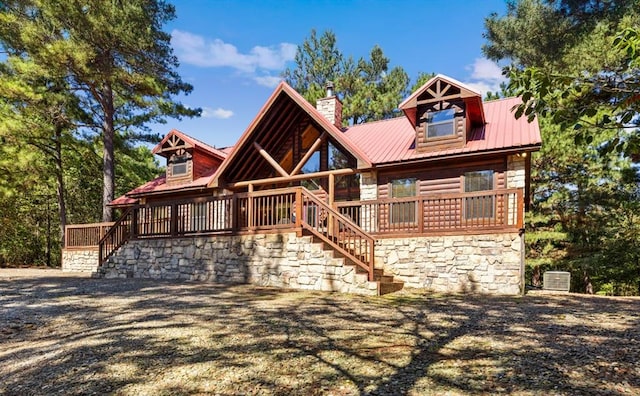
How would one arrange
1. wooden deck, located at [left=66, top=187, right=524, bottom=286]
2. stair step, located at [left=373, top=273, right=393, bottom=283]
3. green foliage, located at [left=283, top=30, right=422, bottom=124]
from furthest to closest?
green foliage, located at [left=283, top=30, right=422, bottom=124] < wooden deck, located at [left=66, top=187, right=524, bottom=286] < stair step, located at [left=373, top=273, right=393, bottom=283]

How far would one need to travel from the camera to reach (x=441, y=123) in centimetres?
1267

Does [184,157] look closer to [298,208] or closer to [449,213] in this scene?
[298,208]

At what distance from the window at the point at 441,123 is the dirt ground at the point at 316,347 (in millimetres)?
6233

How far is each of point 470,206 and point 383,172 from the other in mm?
3374

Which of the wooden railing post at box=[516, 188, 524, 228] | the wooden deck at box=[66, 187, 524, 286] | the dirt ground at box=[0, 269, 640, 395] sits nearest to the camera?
the dirt ground at box=[0, 269, 640, 395]

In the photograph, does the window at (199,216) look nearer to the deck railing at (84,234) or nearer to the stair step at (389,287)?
the stair step at (389,287)

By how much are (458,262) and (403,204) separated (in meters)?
2.25

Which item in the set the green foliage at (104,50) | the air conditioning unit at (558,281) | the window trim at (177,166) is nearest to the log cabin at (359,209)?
the air conditioning unit at (558,281)

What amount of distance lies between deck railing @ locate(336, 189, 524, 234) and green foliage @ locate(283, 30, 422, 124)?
585 inches

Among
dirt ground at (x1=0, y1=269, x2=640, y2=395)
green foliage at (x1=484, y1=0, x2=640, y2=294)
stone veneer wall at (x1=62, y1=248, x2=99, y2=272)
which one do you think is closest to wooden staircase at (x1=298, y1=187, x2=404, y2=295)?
dirt ground at (x1=0, y1=269, x2=640, y2=395)

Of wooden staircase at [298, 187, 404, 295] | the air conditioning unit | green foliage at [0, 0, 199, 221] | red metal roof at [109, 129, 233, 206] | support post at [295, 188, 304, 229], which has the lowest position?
the air conditioning unit

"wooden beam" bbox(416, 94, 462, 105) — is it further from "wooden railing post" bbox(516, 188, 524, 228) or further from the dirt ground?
the dirt ground

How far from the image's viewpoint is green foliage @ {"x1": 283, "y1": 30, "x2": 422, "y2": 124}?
25.8 metres

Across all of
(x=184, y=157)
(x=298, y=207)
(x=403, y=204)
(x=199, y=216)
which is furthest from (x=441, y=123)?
(x=184, y=157)
